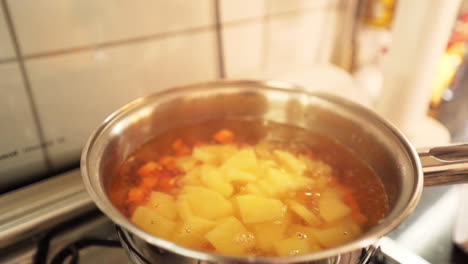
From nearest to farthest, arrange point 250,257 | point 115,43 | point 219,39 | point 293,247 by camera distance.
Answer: point 250,257 < point 293,247 < point 115,43 < point 219,39

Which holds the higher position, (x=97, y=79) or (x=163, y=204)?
(x=97, y=79)

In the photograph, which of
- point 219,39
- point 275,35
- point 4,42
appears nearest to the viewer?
point 4,42

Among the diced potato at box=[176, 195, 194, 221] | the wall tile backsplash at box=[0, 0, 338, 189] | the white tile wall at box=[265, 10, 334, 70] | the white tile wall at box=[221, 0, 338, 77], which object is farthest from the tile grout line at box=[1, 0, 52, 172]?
the white tile wall at box=[265, 10, 334, 70]

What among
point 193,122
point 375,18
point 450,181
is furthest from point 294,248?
point 375,18

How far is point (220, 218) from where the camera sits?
467mm

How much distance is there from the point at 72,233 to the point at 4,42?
0.31 m

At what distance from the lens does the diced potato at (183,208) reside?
469 mm

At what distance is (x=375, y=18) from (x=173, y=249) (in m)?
0.89

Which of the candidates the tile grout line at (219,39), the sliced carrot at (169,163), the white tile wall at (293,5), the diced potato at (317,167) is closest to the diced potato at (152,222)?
the sliced carrot at (169,163)

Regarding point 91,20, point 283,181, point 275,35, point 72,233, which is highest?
point 91,20

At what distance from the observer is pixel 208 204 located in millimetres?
482

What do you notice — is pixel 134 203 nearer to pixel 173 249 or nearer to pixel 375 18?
pixel 173 249

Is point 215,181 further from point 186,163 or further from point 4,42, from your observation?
point 4,42

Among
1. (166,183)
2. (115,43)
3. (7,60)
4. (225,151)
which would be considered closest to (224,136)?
(225,151)
